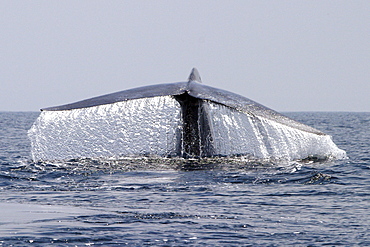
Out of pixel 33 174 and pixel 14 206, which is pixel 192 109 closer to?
pixel 33 174

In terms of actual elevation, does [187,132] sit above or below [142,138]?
above

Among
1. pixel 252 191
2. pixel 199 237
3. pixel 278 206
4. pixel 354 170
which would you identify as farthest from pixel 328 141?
pixel 199 237

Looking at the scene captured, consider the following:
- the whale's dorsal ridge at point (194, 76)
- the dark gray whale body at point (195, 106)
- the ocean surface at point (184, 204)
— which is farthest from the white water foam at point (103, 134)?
the ocean surface at point (184, 204)

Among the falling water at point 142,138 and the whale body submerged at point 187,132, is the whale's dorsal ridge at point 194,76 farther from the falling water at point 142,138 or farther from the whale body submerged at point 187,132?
the falling water at point 142,138

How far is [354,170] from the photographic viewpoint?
37.1 feet

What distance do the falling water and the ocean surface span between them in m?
0.73

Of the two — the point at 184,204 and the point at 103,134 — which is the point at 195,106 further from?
the point at 103,134

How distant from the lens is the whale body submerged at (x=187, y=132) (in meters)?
10.2

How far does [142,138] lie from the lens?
1730 centimetres

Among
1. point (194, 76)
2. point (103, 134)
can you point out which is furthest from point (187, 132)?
point (103, 134)

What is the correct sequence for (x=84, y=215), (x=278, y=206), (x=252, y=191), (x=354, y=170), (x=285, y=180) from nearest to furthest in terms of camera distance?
(x=84, y=215) → (x=278, y=206) → (x=252, y=191) → (x=285, y=180) → (x=354, y=170)

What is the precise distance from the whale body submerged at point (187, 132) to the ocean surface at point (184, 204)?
706 millimetres

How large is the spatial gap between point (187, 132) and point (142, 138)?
5.38 m

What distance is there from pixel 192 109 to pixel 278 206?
15.6 feet
